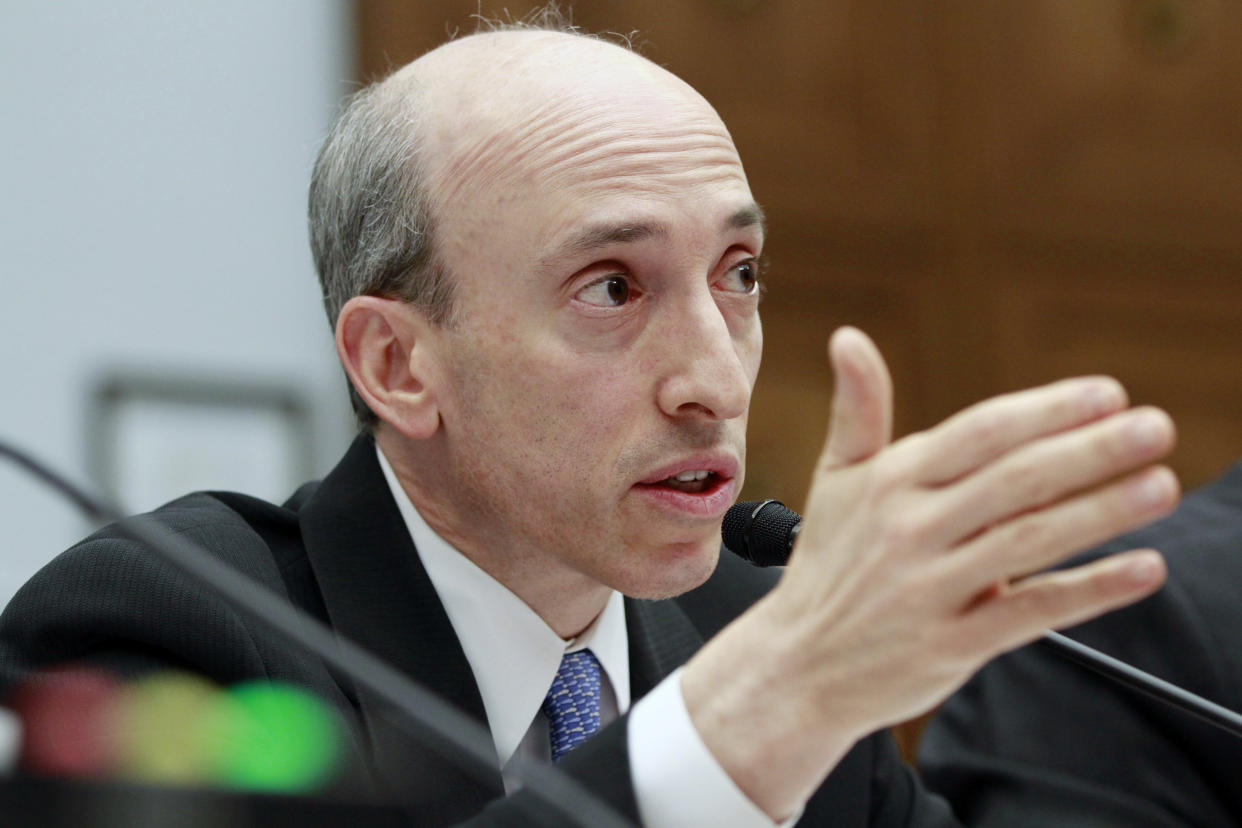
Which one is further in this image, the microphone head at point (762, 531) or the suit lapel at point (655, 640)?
the suit lapel at point (655, 640)

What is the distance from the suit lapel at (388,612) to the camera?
1.41m

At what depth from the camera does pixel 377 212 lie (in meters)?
1.69

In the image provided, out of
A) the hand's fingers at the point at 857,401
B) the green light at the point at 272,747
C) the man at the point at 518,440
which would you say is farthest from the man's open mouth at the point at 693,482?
the hand's fingers at the point at 857,401

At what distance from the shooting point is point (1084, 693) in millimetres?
1737

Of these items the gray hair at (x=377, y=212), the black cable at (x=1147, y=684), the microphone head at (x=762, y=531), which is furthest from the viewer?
the gray hair at (x=377, y=212)

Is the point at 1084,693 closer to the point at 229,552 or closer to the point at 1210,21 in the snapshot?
the point at 229,552

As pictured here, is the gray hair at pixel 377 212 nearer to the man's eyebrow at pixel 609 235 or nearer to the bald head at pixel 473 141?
the bald head at pixel 473 141

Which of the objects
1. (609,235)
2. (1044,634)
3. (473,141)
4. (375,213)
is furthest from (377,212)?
(1044,634)

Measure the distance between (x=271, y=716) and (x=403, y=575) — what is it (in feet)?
1.43

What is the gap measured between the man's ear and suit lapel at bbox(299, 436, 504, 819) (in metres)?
0.08

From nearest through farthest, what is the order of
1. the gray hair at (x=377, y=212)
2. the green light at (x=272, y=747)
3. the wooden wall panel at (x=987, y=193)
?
the green light at (x=272, y=747) < the gray hair at (x=377, y=212) < the wooden wall panel at (x=987, y=193)

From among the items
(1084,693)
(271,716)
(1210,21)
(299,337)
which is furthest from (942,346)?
(271,716)

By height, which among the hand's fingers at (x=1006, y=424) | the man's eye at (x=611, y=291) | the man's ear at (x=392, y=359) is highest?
the hand's fingers at (x=1006, y=424)

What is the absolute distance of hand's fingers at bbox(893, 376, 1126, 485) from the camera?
864 millimetres
